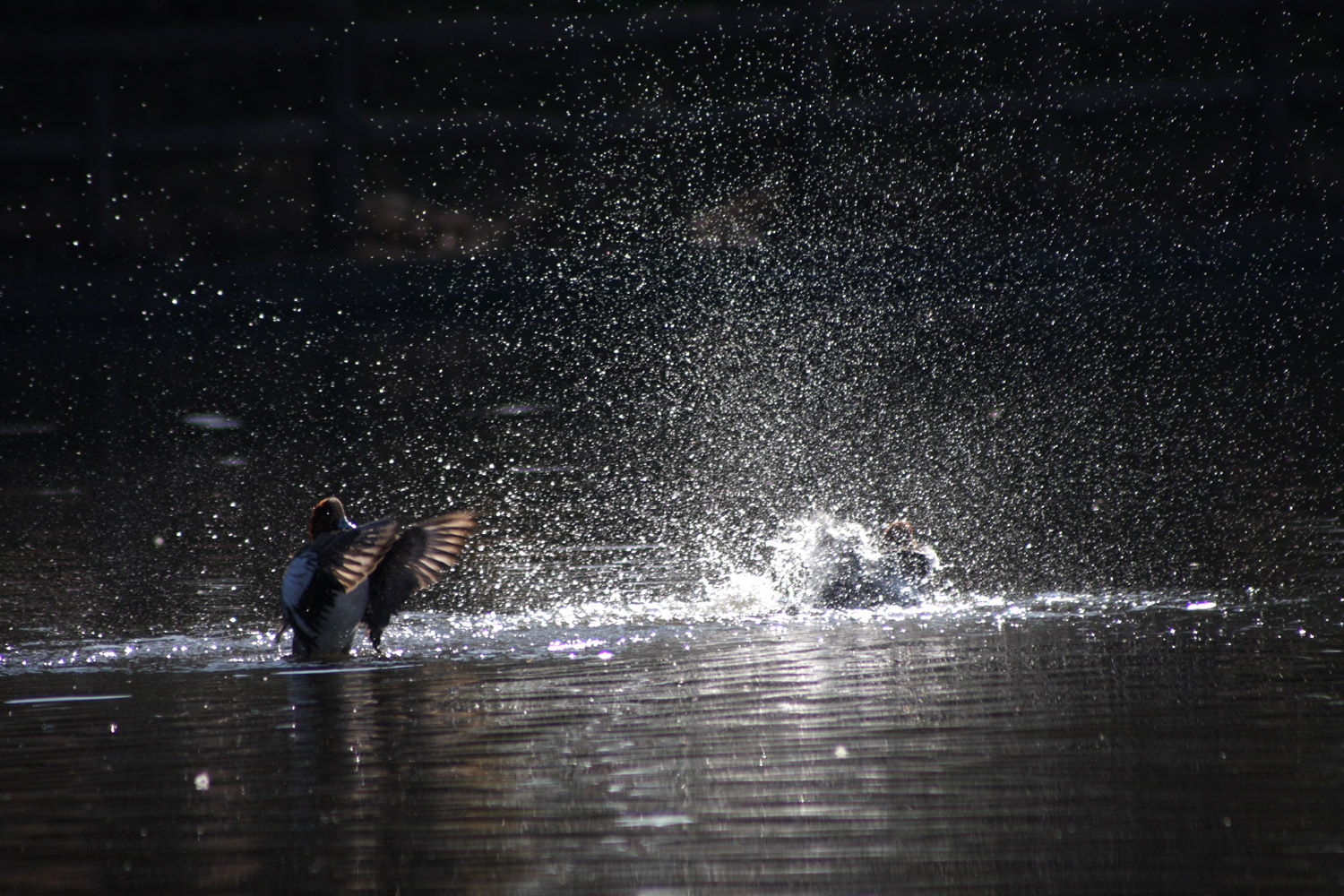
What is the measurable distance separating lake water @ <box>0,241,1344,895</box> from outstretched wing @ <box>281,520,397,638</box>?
0.59ft

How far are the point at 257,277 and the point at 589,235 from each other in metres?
3.16

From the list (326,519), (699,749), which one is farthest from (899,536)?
(699,749)

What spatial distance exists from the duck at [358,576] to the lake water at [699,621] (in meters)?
0.14

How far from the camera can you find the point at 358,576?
4.92 m

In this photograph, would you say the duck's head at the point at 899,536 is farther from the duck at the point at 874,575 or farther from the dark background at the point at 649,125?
the dark background at the point at 649,125

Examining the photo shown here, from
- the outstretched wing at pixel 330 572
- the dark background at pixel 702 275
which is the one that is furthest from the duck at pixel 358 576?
the dark background at pixel 702 275

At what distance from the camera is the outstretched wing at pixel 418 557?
5.28m

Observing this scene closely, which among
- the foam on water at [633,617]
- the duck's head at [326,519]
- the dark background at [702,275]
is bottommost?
the foam on water at [633,617]

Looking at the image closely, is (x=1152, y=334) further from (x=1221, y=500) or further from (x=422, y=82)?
(x=422, y=82)

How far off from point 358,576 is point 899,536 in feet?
7.39

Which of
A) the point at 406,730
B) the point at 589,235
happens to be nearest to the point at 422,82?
the point at 589,235

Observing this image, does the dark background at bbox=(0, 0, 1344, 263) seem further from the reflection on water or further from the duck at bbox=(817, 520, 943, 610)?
the reflection on water

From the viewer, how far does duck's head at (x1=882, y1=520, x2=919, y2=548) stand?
20.5 feet

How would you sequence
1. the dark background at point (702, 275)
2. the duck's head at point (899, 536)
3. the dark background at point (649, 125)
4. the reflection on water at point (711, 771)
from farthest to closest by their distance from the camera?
the dark background at point (649, 125)
the dark background at point (702, 275)
the duck's head at point (899, 536)
the reflection on water at point (711, 771)
